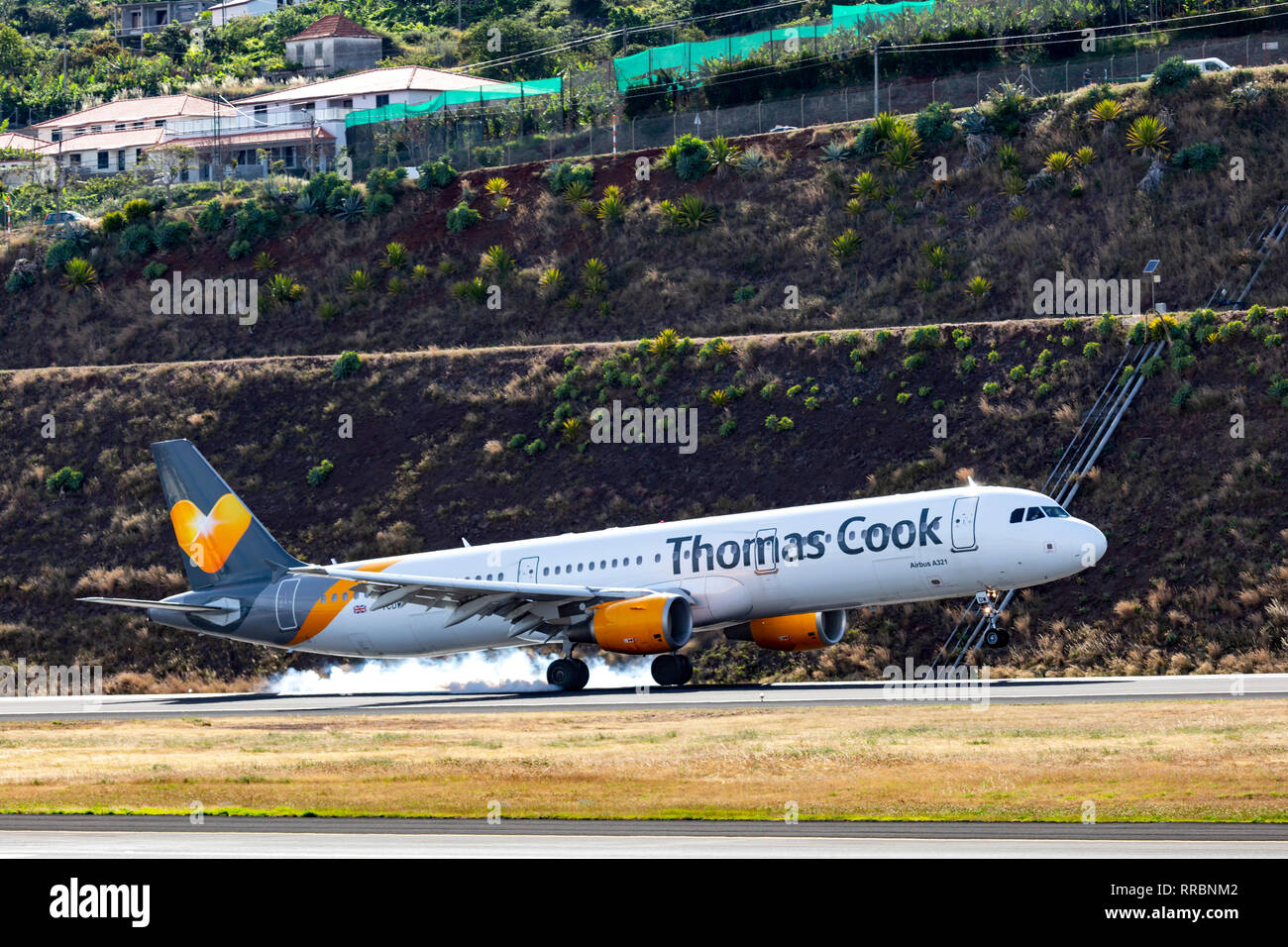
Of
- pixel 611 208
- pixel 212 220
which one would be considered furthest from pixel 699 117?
pixel 212 220

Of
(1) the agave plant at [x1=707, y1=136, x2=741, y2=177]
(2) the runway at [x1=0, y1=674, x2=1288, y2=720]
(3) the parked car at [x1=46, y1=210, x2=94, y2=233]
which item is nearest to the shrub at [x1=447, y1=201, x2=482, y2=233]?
(1) the agave plant at [x1=707, y1=136, x2=741, y2=177]

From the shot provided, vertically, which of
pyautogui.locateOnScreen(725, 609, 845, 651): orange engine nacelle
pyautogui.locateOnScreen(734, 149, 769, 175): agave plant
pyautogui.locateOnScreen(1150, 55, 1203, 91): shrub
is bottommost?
pyautogui.locateOnScreen(725, 609, 845, 651): orange engine nacelle

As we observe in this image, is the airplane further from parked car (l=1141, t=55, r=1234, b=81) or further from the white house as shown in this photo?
the white house

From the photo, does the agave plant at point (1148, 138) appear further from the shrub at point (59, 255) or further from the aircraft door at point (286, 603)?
the shrub at point (59, 255)

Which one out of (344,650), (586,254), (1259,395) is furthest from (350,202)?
(1259,395)

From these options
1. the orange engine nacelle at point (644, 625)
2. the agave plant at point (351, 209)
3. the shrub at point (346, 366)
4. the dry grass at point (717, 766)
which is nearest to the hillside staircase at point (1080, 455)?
the orange engine nacelle at point (644, 625)

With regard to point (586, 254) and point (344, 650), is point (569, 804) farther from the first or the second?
point (586, 254)

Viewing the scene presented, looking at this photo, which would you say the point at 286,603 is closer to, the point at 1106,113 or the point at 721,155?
the point at 721,155
